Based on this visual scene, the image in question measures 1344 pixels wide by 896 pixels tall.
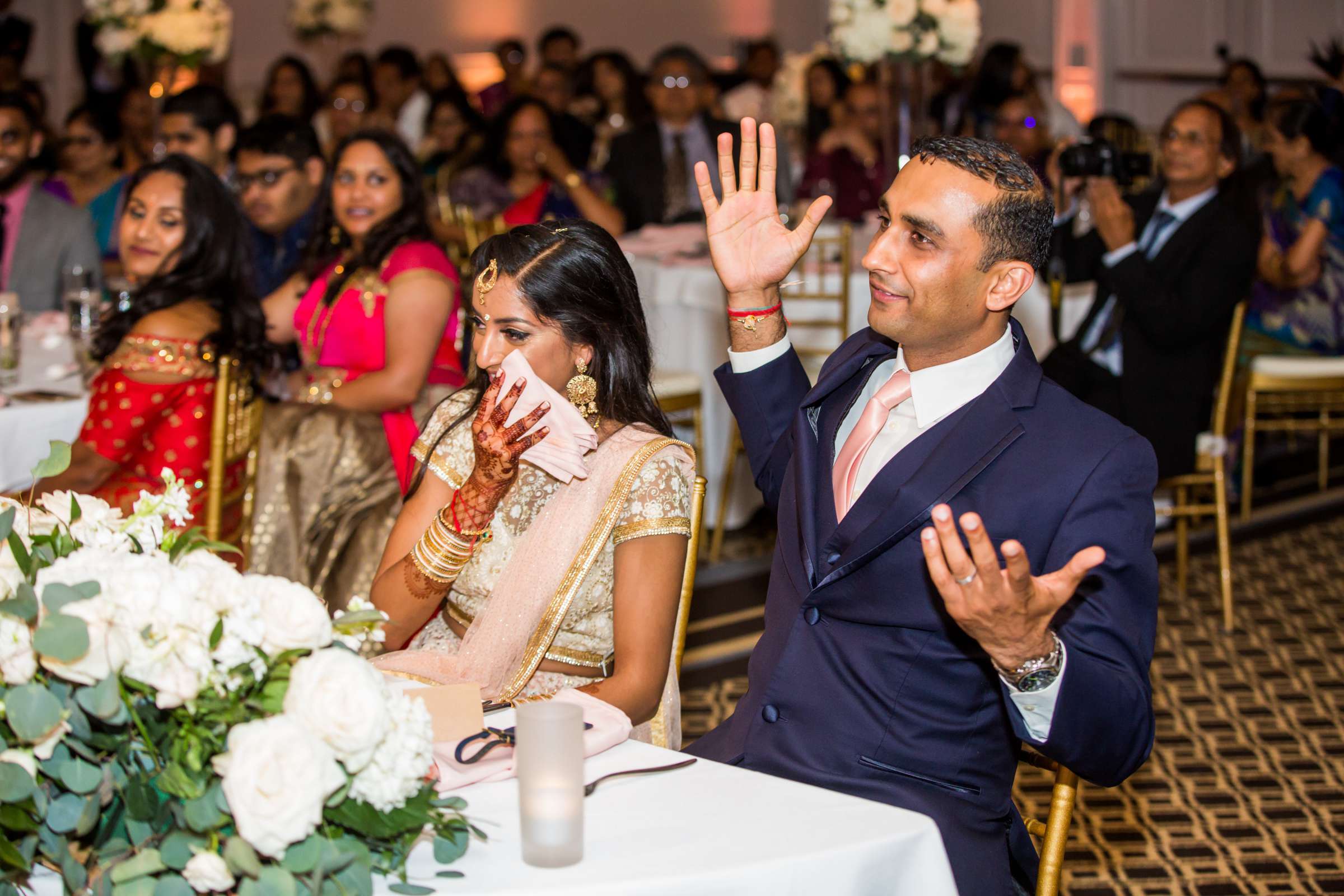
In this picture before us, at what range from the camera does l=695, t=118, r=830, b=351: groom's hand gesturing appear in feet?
6.17

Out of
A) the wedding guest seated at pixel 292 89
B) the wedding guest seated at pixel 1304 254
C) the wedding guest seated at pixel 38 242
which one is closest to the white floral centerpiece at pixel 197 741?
the wedding guest seated at pixel 38 242

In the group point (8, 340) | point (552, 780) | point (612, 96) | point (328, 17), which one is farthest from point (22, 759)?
point (328, 17)

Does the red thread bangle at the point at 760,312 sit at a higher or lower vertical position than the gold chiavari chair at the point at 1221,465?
higher

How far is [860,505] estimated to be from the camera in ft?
5.41

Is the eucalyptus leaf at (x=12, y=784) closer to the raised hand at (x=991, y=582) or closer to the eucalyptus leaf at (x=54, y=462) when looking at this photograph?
the eucalyptus leaf at (x=54, y=462)

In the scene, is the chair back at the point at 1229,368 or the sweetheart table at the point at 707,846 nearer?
the sweetheart table at the point at 707,846

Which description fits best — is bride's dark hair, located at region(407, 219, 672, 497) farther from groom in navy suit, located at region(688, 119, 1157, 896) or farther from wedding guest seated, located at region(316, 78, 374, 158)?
wedding guest seated, located at region(316, 78, 374, 158)

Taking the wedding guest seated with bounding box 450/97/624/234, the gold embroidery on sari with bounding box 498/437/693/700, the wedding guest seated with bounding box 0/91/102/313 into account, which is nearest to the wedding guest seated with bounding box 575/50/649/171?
the wedding guest seated with bounding box 450/97/624/234

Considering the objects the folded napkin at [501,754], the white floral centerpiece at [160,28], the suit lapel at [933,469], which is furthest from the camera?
the white floral centerpiece at [160,28]

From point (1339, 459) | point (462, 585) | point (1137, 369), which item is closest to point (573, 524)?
point (462, 585)

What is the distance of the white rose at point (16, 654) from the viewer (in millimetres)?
1095

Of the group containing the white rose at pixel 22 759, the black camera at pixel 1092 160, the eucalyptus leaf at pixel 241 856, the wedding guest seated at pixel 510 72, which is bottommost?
the eucalyptus leaf at pixel 241 856

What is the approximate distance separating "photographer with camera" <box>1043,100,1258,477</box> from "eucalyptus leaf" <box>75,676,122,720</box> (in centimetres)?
324

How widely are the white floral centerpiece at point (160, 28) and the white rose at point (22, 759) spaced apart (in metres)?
4.66
